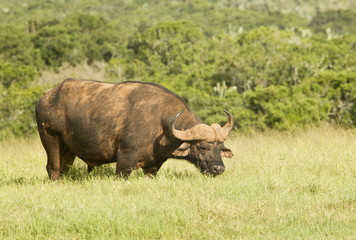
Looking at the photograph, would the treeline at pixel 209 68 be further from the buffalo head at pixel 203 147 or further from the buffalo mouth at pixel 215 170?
the buffalo mouth at pixel 215 170

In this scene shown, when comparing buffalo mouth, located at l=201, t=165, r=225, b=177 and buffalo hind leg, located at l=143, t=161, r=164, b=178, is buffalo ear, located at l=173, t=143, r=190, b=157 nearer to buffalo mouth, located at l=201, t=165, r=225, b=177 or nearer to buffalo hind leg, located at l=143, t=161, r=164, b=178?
buffalo mouth, located at l=201, t=165, r=225, b=177

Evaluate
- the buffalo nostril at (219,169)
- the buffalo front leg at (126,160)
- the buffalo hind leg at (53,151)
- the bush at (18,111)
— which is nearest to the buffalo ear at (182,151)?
the buffalo nostril at (219,169)

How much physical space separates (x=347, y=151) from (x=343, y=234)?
173 inches

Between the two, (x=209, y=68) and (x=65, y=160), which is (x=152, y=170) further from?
(x=209, y=68)

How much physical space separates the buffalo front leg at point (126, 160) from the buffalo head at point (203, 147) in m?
0.64

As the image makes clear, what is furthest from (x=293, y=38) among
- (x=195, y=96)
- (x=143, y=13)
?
(x=143, y=13)

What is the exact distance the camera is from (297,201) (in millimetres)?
6773

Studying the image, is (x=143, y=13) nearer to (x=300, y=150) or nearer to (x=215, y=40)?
(x=215, y=40)

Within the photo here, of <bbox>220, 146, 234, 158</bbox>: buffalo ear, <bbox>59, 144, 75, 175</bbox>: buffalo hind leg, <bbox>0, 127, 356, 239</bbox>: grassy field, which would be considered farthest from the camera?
<bbox>59, 144, 75, 175</bbox>: buffalo hind leg

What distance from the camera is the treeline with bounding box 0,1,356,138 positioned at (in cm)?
3306

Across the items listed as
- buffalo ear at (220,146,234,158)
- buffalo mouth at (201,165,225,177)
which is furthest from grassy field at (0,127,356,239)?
buffalo ear at (220,146,234,158)

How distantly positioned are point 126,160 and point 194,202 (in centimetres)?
180

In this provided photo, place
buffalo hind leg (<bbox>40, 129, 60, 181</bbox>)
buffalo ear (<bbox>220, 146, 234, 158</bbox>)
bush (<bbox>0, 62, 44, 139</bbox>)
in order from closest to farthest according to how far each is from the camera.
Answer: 1. buffalo ear (<bbox>220, 146, 234, 158</bbox>)
2. buffalo hind leg (<bbox>40, 129, 60, 181</bbox>)
3. bush (<bbox>0, 62, 44, 139</bbox>)

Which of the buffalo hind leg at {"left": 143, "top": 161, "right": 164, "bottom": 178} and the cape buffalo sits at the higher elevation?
the cape buffalo
